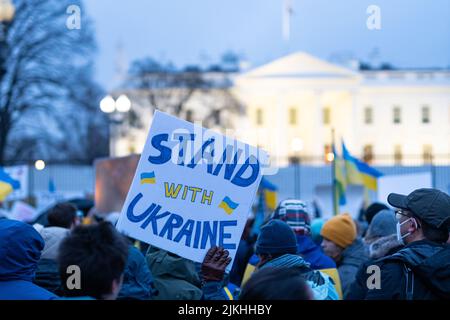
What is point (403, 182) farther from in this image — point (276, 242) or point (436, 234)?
point (436, 234)

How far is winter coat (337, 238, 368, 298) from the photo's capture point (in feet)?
18.2

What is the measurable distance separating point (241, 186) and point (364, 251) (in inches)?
74.0

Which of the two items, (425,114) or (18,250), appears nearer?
(18,250)

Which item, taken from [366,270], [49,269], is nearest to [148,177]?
[49,269]

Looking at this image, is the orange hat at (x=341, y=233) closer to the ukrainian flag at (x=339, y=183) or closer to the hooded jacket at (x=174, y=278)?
the hooded jacket at (x=174, y=278)

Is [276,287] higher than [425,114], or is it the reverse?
[276,287]

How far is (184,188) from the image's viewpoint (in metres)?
4.16

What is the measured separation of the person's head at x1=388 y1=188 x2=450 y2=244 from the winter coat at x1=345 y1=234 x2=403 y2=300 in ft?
0.86

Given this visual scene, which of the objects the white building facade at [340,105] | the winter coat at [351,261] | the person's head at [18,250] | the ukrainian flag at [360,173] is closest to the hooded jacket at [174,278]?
the person's head at [18,250]

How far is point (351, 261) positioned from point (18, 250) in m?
2.89

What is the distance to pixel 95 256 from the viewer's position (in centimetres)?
287

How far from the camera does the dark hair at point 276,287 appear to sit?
250 centimetres

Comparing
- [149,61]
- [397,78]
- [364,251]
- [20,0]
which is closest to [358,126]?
[397,78]

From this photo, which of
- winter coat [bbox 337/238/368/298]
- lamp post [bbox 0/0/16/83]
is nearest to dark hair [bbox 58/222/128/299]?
winter coat [bbox 337/238/368/298]
